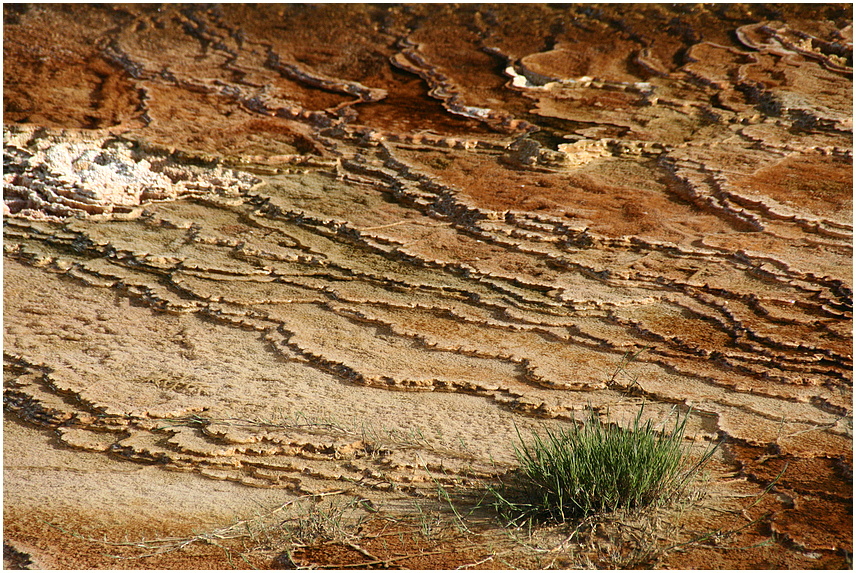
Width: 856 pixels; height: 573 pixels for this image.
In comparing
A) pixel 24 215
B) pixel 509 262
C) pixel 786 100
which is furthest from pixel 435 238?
pixel 786 100

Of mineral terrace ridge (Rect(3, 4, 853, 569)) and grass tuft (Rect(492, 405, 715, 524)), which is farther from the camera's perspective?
mineral terrace ridge (Rect(3, 4, 853, 569))

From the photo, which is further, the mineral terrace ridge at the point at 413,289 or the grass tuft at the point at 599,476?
the mineral terrace ridge at the point at 413,289

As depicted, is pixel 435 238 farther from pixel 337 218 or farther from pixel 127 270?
pixel 127 270

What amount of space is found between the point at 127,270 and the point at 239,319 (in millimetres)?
847

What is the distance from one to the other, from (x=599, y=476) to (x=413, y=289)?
5.73ft

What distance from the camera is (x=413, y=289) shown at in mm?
3873

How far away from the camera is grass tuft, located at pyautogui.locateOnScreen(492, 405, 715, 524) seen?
2.33 meters

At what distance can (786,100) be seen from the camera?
5.32 metres

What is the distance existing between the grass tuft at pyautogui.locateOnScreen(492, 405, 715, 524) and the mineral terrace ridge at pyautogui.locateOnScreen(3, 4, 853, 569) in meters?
0.08

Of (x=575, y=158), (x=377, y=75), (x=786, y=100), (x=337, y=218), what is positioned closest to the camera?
(x=337, y=218)

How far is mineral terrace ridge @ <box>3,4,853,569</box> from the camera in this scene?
2477 millimetres

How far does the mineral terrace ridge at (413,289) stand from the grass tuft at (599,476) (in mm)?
84

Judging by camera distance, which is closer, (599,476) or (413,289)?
(599,476)

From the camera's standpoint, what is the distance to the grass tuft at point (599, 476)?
233 cm
